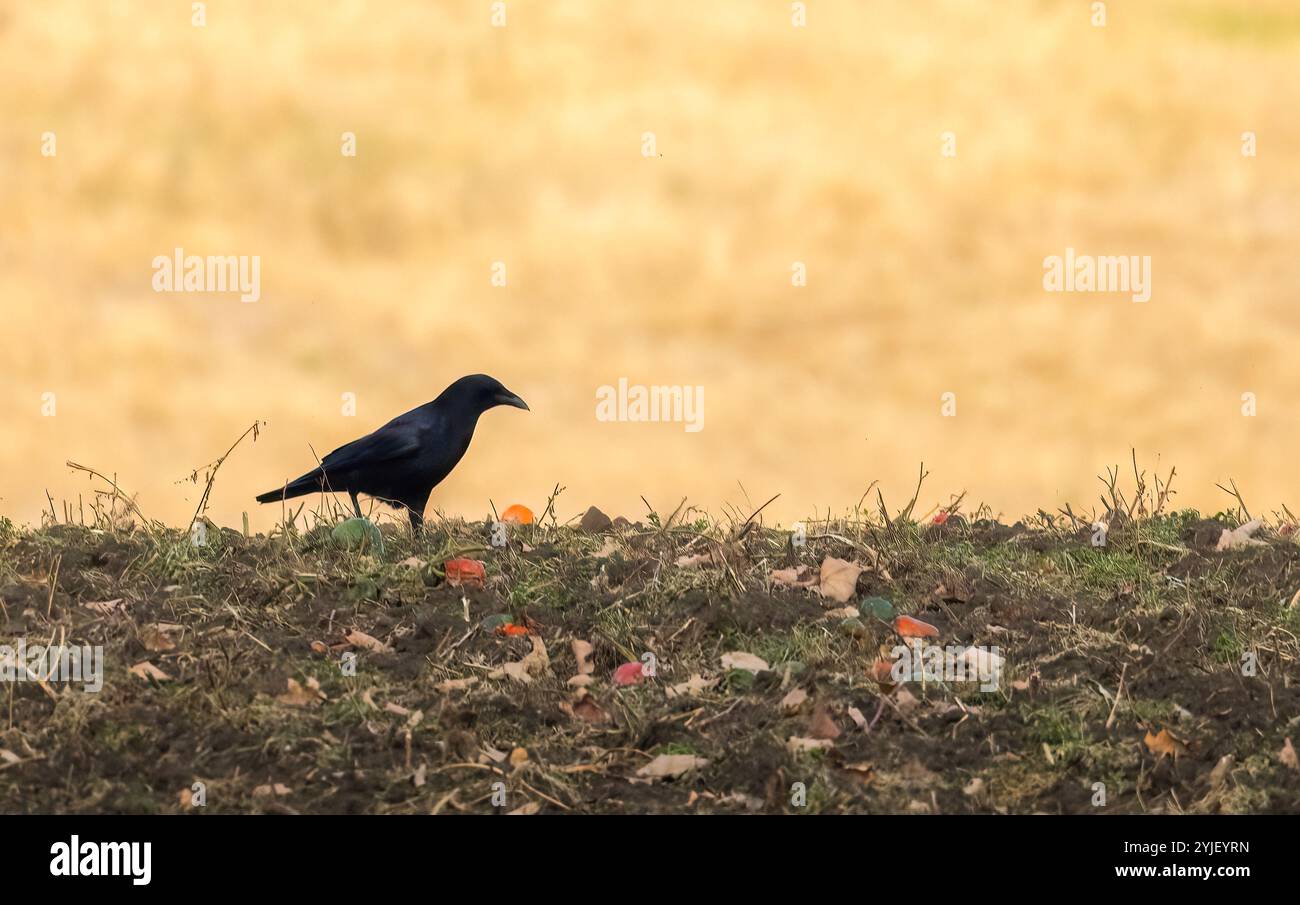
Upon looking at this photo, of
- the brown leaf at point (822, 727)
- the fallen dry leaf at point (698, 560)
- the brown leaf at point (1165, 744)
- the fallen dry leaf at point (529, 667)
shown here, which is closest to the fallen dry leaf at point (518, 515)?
the fallen dry leaf at point (698, 560)

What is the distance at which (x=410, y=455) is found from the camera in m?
8.80

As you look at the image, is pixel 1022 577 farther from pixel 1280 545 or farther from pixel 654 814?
pixel 654 814

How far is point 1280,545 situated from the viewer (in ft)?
25.5

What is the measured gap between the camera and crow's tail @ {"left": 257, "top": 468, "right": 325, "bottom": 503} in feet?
28.1

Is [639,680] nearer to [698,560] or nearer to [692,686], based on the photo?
[692,686]

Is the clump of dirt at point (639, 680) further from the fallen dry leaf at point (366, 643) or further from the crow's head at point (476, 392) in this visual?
the crow's head at point (476, 392)

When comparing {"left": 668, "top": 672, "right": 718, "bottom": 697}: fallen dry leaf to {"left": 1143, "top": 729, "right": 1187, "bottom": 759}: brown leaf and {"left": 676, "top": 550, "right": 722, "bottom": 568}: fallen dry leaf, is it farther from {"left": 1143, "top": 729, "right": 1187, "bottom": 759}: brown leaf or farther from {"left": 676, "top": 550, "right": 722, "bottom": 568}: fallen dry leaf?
{"left": 1143, "top": 729, "right": 1187, "bottom": 759}: brown leaf

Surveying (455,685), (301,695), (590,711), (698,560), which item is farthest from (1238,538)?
(301,695)

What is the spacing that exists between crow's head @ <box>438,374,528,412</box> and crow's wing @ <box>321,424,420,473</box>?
0.40m

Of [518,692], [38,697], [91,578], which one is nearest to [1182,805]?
[518,692]

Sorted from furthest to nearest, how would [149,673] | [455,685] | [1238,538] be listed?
1. [1238,538]
2. [149,673]
3. [455,685]

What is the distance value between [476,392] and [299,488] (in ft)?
4.20

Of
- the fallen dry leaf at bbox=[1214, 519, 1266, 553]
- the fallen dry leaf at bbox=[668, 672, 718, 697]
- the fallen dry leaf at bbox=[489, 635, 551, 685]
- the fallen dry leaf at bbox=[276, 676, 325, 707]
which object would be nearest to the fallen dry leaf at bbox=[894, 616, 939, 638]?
the fallen dry leaf at bbox=[668, 672, 718, 697]
